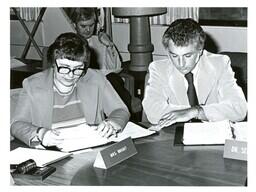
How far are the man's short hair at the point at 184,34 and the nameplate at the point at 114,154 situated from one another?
660 millimetres

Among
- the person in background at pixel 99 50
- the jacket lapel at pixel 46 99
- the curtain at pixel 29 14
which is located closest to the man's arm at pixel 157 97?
the jacket lapel at pixel 46 99

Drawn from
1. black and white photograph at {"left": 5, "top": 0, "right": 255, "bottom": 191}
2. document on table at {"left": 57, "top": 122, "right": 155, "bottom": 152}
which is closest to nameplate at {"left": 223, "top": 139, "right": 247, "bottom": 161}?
black and white photograph at {"left": 5, "top": 0, "right": 255, "bottom": 191}

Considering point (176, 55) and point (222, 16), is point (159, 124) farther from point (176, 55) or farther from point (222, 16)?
point (222, 16)

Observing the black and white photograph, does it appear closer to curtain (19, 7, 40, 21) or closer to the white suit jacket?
the white suit jacket

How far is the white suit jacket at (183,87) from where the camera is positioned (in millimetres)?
2225

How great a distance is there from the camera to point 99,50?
12.4 feet

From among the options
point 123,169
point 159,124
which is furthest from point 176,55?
point 123,169

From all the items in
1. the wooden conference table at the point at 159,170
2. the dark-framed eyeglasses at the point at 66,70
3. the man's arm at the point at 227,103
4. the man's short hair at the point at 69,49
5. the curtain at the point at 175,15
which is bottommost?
the wooden conference table at the point at 159,170

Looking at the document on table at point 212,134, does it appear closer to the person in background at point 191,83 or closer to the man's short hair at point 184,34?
the person in background at point 191,83

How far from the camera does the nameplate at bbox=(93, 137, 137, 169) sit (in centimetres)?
154

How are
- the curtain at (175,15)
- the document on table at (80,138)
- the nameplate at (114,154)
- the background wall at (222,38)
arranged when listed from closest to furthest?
the nameplate at (114,154)
the document on table at (80,138)
the background wall at (222,38)
the curtain at (175,15)

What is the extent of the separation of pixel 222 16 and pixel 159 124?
2487mm
